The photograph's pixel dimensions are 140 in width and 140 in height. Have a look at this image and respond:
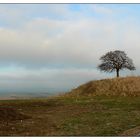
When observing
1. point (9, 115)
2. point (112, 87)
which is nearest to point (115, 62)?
point (112, 87)

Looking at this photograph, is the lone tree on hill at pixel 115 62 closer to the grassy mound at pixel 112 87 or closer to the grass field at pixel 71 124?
the grassy mound at pixel 112 87

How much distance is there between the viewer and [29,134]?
1784 centimetres

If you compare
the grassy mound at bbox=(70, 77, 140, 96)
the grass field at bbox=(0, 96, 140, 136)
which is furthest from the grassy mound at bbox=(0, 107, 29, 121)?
the grassy mound at bbox=(70, 77, 140, 96)

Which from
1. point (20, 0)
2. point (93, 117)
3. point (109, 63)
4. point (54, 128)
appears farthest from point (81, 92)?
point (20, 0)

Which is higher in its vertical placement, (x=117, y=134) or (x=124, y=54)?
(x=124, y=54)

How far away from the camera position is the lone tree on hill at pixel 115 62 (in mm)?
58469

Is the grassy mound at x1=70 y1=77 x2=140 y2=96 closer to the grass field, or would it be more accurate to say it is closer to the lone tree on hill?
the lone tree on hill

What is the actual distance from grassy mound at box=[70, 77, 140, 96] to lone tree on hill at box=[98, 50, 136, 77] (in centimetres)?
405

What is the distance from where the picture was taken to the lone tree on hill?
58469mm

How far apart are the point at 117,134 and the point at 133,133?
3.43ft

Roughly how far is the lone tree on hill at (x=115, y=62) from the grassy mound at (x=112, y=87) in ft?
13.3

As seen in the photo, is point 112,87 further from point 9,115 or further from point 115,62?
point 9,115

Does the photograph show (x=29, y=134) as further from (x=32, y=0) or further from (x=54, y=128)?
(x=32, y=0)

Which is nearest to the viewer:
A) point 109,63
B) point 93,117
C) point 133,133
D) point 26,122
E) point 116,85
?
point 133,133
